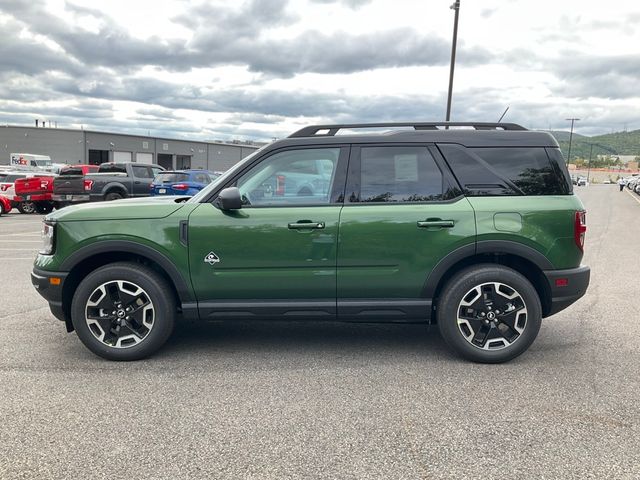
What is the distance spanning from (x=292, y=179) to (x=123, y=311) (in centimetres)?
174

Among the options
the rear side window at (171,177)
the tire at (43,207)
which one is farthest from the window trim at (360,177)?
the tire at (43,207)

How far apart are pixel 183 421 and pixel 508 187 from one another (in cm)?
303

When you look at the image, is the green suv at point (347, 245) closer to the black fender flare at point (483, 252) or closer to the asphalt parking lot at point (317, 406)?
the black fender flare at point (483, 252)

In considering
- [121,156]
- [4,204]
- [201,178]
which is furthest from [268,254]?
[121,156]

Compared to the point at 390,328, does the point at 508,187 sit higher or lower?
higher

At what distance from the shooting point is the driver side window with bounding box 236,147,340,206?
4320 mm

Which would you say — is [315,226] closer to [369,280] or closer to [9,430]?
[369,280]

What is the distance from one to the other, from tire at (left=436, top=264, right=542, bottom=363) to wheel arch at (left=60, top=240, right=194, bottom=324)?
212 centimetres

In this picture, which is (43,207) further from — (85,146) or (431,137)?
(85,146)

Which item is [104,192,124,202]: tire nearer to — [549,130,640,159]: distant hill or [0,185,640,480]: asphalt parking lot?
[0,185,640,480]: asphalt parking lot

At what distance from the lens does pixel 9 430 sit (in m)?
3.18

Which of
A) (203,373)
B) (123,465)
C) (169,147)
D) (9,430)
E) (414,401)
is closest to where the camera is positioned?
(123,465)

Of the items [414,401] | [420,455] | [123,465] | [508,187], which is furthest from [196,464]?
[508,187]

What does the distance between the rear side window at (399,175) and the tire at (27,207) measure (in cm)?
1973
